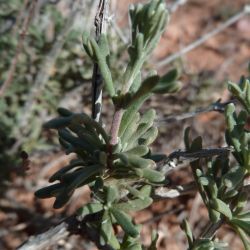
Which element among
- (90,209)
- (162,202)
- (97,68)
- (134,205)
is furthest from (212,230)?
(162,202)

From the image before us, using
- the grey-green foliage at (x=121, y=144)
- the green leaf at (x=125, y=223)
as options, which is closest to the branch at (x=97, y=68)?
the grey-green foliage at (x=121, y=144)

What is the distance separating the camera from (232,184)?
4.85 ft

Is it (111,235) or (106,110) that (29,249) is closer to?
(111,235)

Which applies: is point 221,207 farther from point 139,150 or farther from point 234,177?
point 139,150

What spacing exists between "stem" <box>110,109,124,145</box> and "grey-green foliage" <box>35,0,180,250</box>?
11 mm

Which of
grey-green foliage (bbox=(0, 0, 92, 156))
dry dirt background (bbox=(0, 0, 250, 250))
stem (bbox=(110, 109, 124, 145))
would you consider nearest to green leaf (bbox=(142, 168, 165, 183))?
stem (bbox=(110, 109, 124, 145))

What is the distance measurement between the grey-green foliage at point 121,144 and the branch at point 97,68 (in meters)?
0.04

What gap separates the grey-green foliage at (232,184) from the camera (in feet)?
4.91

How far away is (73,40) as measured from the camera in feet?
9.07

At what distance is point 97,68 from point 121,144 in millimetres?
218

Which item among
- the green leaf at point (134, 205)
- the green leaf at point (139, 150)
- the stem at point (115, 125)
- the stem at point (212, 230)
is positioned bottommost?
the stem at point (212, 230)

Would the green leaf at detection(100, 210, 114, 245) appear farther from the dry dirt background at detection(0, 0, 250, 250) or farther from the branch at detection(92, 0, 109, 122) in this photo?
the dry dirt background at detection(0, 0, 250, 250)

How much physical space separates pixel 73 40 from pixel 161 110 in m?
0.64

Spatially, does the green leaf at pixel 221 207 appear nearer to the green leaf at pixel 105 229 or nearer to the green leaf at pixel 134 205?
the green leaf at pixel 134 205
